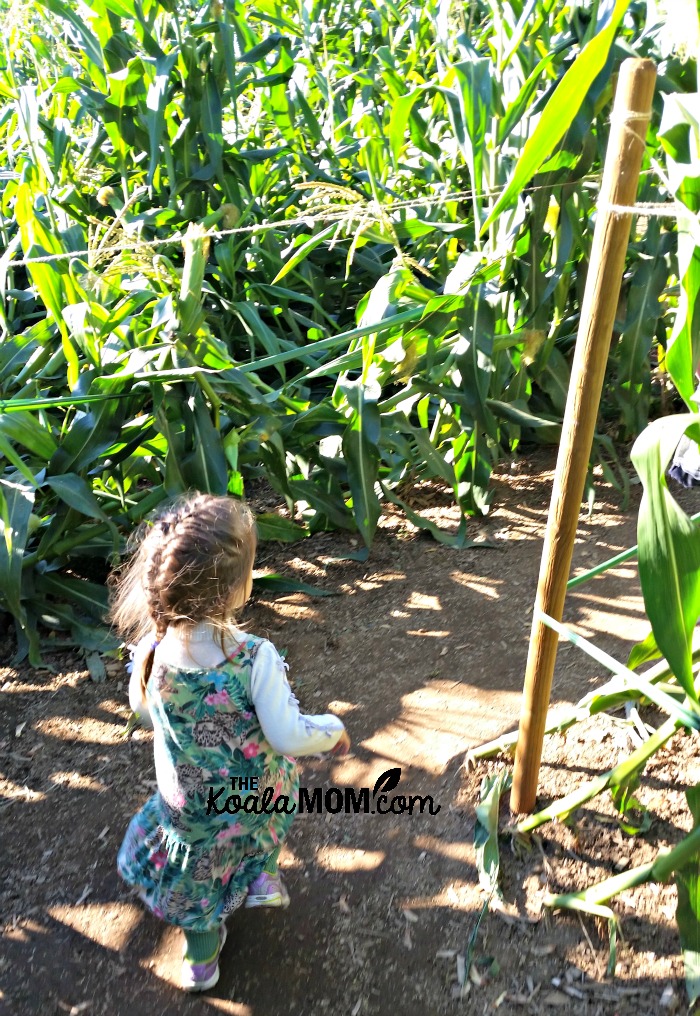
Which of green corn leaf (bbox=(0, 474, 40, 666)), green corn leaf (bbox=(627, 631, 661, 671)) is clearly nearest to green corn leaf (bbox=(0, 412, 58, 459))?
green corn leaf (bbox=(0, 474, 40, 666))

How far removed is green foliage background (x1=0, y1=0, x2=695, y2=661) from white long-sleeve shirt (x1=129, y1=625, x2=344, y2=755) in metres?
0.92

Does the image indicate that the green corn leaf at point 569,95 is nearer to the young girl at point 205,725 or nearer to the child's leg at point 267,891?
the young girl at point 205,725

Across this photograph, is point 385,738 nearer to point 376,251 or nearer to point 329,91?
point 376,251

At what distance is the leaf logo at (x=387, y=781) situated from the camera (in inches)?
75.6

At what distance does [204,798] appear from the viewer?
4.75ft

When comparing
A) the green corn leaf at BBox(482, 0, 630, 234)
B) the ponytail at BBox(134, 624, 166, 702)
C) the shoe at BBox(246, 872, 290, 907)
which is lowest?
the shoe at BBox(246, 872, 290, 907)

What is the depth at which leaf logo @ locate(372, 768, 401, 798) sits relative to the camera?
6.30 ft

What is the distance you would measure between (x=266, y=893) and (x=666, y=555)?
1.00 meters

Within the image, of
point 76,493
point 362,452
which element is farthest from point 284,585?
point 76,493

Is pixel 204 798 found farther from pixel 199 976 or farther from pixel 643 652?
pixel 643 652

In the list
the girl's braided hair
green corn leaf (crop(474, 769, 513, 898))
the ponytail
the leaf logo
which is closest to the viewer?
the girl's braided hair

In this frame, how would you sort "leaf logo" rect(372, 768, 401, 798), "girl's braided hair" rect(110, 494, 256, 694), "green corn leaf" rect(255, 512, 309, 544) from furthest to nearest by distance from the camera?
"green corn leaf" rect(255, 512, 309, 544)
"leaf logo" rect(372, 768, 401, 798)
"girl's braided hair" rect(110, 494, 256, 694)

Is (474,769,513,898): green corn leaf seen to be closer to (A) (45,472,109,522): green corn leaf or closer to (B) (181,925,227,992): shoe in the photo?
(B) (181,925,227,992): shoe

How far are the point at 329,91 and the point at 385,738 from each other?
3044mm
